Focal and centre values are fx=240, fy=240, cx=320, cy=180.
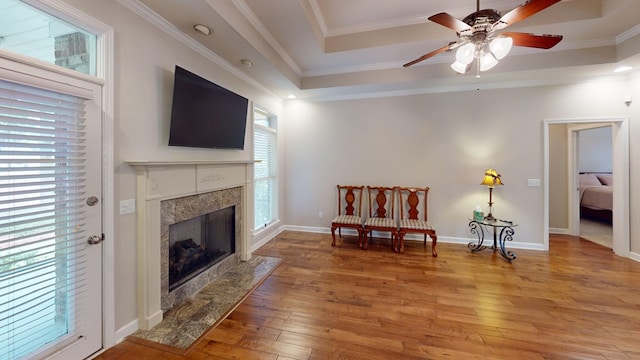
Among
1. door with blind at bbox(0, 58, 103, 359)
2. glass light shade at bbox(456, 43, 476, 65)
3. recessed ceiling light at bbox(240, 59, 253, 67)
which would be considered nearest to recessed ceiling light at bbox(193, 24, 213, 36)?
recessed ceiling light at bbox(240, 59, 253, 67)

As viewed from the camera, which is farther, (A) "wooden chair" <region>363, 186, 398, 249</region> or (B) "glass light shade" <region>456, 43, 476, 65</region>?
(A) "wooden chair" <region>363, 186, 398, 249</region>

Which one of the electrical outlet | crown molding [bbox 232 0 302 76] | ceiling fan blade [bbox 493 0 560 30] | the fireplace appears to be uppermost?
crown molding [bbox 232 0 302 76]

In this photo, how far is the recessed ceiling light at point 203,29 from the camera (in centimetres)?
236

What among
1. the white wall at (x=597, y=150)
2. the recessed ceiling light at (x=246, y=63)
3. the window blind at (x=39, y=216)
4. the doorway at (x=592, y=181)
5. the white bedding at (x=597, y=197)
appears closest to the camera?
the window blind at (x=39, y=216)

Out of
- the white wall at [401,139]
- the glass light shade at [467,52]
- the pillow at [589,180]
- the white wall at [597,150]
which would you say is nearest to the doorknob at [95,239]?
the white wall at [401,139]

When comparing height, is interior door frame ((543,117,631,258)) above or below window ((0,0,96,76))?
below

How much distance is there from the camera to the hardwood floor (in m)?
1.90

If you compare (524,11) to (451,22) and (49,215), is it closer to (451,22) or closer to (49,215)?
(451,22)

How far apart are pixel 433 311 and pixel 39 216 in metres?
3.23

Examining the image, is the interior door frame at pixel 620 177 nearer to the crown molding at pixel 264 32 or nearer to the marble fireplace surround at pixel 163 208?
Result: the crown molding at pixel 264 32

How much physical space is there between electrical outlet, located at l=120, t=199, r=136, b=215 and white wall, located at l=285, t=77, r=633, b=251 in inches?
131

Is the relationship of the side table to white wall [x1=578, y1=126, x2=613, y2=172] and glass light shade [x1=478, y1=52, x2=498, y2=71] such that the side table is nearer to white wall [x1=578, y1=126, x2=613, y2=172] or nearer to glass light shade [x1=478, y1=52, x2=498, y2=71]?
glass light shade [x1=478, y1=52, x2=498, y2=71]

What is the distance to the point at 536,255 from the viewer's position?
3820mm

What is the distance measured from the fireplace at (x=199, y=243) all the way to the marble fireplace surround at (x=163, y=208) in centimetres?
12
